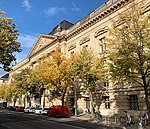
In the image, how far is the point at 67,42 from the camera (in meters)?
44.2

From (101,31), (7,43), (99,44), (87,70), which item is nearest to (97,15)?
(101,31)

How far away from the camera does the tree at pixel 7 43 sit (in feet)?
59.1

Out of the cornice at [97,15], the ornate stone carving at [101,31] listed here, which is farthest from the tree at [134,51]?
the ornate stone carving at [101,31]

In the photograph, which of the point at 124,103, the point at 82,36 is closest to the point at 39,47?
the point at 82,36

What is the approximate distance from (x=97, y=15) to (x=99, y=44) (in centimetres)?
1214

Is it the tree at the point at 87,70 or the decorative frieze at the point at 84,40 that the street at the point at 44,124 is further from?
the decorative frieze at the point at 84,40

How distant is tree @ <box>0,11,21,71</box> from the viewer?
18000mm

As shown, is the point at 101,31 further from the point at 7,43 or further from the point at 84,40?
the point at 7,43

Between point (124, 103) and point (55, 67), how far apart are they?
1439cm

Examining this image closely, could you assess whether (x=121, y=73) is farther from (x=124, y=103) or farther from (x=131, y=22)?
(x=124, y=103)

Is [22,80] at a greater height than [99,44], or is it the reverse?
[99,44]

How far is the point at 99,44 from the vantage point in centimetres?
2428

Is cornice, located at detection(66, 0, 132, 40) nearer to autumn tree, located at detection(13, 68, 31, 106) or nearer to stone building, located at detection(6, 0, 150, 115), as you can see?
stone building, located at detection(6, 0, 150, 115)

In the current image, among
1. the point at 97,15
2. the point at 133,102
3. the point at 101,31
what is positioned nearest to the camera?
the point at 133,102
